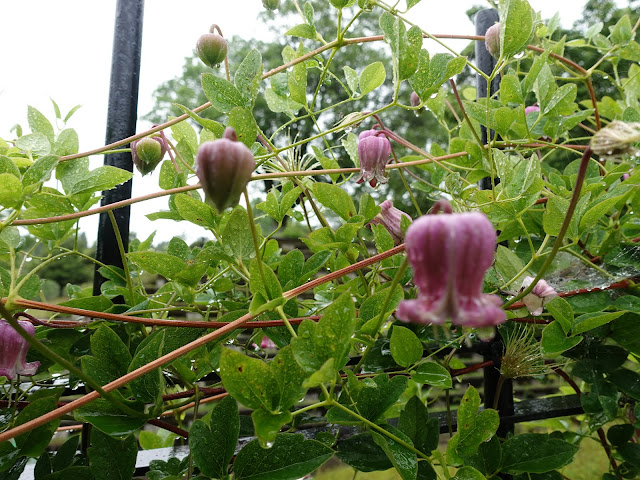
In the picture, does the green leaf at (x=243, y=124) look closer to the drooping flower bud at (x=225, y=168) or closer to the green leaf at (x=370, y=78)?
the drooping flower bud at (x=225, y=168)

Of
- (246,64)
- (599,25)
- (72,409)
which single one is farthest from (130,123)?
(599,25)

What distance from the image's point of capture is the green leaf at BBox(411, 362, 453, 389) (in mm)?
326

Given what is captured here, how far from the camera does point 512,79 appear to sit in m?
0.48

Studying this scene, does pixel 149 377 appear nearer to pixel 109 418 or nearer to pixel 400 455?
pixel 109 418

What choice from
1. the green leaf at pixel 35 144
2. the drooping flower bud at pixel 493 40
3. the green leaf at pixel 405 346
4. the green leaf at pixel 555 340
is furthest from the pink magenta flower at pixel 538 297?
the green leaf at pixel 35 144

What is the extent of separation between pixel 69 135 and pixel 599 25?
0.87m

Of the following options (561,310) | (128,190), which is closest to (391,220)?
(561,310)

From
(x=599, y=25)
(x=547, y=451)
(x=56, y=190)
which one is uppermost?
(x=599, y=25)

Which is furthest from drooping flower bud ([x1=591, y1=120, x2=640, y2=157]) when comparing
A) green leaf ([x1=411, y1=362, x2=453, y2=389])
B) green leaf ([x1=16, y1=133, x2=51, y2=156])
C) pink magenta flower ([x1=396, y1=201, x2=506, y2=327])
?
green leaf ([x1=16, y1=133, x2=51, y2=156])

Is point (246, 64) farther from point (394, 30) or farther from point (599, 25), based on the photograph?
point (599, 25)

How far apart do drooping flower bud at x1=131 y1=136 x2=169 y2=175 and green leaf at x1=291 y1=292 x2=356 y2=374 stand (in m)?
0.30

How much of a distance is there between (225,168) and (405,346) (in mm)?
184

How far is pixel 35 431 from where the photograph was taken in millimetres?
333

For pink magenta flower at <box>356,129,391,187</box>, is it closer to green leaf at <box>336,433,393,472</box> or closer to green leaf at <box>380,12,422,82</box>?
green leaf at <box>380,12,422,82</box>
